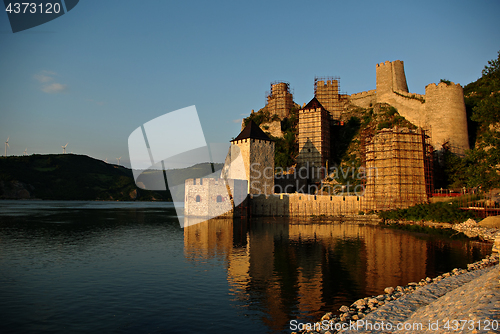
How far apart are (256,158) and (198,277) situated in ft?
100

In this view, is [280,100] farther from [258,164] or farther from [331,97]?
[258,164]

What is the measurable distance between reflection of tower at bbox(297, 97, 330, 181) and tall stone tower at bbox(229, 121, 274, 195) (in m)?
7.39

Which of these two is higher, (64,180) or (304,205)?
(64,180)

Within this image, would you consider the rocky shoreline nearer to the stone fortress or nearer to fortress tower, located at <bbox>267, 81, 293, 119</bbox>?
the stone fortress

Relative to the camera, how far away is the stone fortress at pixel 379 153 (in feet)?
118

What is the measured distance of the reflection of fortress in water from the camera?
10.5m

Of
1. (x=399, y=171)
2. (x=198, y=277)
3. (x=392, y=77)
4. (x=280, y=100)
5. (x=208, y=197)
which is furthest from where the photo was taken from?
(x=280, y=100)

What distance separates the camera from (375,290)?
11.2m

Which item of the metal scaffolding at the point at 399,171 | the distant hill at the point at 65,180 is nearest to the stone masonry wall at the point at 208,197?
the metal scaffolding at the point at 399,171

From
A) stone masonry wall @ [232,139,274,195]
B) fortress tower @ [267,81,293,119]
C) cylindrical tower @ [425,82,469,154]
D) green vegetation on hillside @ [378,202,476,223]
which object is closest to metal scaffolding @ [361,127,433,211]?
green vegetation on hillside @ [378,202,476,223]

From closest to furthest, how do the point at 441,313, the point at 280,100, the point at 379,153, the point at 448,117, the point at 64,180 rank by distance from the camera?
→ the point at 441,313
the point at 379,153
the point at 448,117
the point at 280,100
the point at 64,180

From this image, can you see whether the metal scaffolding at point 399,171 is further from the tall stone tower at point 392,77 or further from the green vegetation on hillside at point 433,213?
the tall stone tower at point 392,77

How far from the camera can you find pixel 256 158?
141 feet

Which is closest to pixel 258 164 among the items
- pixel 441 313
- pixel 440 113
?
pixel 440 113
